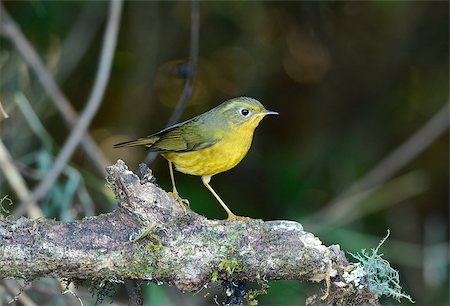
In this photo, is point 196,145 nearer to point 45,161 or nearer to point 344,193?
point 45,161

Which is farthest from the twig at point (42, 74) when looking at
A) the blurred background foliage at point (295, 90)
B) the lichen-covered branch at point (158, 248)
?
the lichen-covered branch at point (158, 248)

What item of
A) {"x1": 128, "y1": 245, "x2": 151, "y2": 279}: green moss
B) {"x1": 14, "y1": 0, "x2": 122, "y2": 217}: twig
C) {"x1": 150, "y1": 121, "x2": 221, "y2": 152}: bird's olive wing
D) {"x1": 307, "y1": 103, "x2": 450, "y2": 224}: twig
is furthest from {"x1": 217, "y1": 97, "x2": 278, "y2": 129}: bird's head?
{"x1": 307, "y1": 103, "x2": 450, "y2": 224}: twig

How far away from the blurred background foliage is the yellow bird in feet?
6.32

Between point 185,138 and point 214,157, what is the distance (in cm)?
15

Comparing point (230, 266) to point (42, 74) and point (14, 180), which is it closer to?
point (14, 180)

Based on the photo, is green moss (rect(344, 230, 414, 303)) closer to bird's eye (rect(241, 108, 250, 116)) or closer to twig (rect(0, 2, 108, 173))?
bird's eye (rect(241, 108, 250, 116))

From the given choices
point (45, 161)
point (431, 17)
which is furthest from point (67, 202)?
point (431, 17)

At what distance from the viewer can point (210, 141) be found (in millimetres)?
3467

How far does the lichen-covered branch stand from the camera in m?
2.34

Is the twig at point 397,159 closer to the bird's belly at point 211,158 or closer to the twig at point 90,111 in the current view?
the twig at point 90,111

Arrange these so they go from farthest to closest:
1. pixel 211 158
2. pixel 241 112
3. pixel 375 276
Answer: pixel 241 112 < pixel 211 158 < pixel 375 276

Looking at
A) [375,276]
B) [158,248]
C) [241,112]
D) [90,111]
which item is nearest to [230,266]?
[158,248]

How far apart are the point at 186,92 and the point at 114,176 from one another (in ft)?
6.78

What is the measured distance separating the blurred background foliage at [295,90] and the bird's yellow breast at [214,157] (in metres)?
2.04
